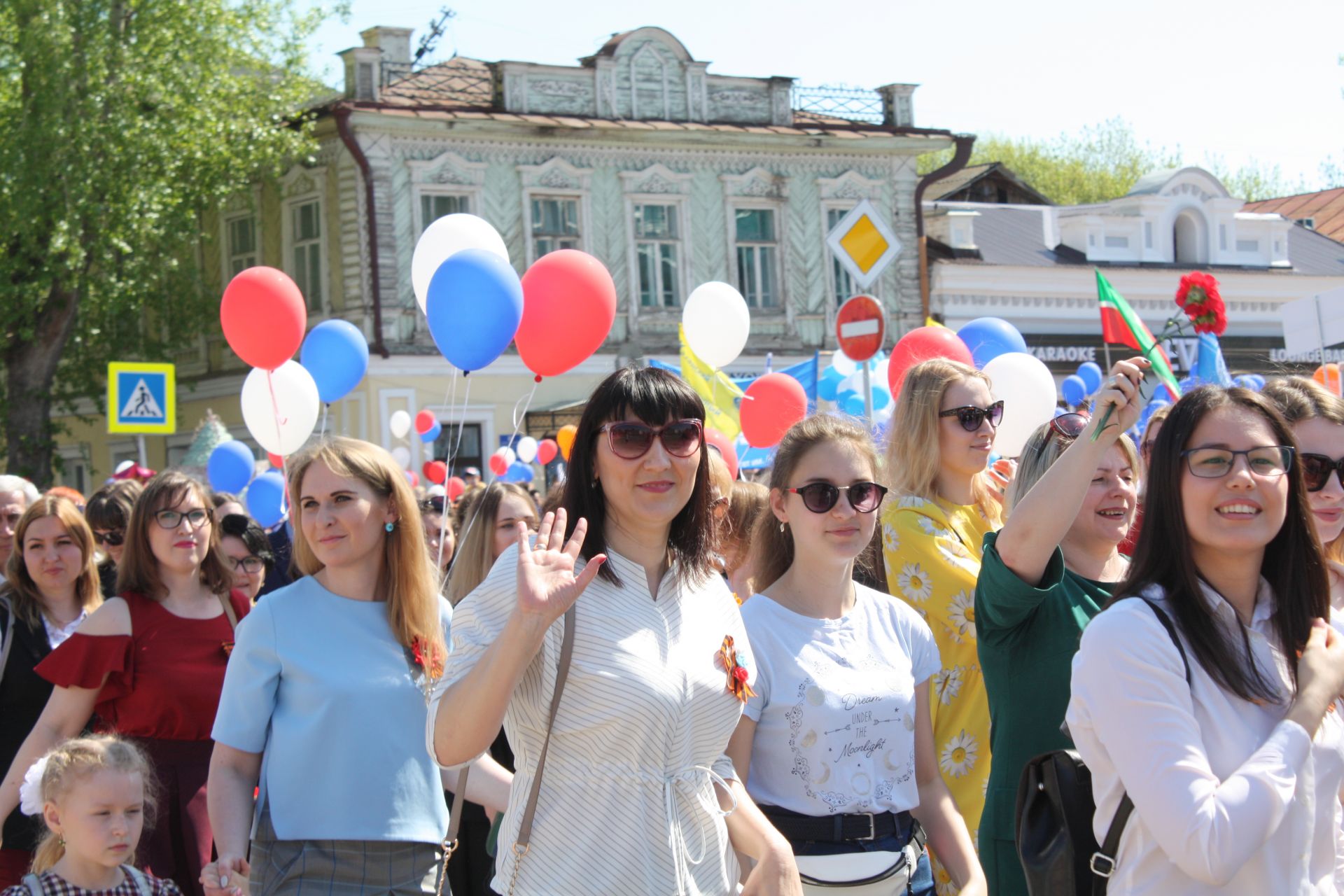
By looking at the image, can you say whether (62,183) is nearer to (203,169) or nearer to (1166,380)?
(203,169)

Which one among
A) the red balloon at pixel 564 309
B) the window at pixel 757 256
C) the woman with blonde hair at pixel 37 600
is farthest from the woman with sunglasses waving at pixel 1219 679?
the window at pixel 757 256

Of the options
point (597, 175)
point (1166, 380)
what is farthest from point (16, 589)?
point (597, 175)

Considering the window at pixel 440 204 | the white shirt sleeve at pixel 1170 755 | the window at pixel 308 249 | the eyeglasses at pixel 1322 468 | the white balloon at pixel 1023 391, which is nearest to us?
the white shirt sleeve at pixel 1170 755

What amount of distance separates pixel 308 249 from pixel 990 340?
1998 centimetres

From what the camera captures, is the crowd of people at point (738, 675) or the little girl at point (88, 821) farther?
the little girl at point (88, 821)

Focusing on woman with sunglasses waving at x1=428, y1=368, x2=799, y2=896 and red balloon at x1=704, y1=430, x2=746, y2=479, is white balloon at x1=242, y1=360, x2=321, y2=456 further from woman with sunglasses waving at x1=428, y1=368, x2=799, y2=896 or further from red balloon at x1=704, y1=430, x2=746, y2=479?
woman with sunglasses waving at x1=428, y1=368, x2=799, y2=896

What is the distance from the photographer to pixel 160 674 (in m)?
5.17

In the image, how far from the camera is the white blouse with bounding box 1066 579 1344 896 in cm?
262

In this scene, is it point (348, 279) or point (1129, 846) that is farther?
point (348, 279)

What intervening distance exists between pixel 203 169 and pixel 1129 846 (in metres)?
24.3

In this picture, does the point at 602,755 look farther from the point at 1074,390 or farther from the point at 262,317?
the point at 1074,390

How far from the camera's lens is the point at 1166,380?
10016 millimetres

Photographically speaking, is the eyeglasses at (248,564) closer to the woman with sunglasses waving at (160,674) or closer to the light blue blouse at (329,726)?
the woman with sunglasses waving at (160,674)

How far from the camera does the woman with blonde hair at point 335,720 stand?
403 cm
